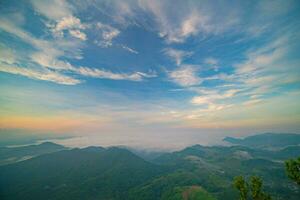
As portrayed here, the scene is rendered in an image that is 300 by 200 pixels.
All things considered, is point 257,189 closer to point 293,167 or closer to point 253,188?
point 253,188

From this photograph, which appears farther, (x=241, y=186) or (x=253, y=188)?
(x=241, y=186)

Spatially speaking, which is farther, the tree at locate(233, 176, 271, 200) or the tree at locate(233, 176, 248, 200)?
the tree at locate(233, 176, 248, 200)

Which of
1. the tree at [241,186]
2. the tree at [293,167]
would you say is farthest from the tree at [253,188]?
the tree at [293,167]

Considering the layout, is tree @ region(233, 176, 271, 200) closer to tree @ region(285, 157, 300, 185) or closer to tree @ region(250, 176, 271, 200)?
tree @ region(250, 176, 271, 200)

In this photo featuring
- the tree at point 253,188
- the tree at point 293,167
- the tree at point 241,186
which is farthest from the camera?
the tree at point 241,186

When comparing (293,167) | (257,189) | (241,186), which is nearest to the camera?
(293,167)

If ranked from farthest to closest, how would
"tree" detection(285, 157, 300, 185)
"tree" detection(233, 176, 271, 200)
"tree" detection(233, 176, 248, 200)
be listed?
1. "tree" detection(233, 176, 248, 200)
2. "tree" detection(233, 176, 271, 200)
3. "tree" detection(285, 157, 300, 185)

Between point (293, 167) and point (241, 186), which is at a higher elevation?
point (293, 167)

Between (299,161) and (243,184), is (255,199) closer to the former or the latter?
(243,184)

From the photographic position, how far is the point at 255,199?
118ft

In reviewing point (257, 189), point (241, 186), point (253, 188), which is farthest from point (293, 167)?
point (241, 186)

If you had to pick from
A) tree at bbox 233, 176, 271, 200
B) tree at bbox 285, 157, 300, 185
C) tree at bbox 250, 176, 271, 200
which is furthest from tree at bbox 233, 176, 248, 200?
tree at bbox 285, 157, 300, 185

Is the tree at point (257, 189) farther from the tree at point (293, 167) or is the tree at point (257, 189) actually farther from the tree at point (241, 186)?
the tree at point (293, 167)

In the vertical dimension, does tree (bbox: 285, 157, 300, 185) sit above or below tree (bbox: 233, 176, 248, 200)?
above
